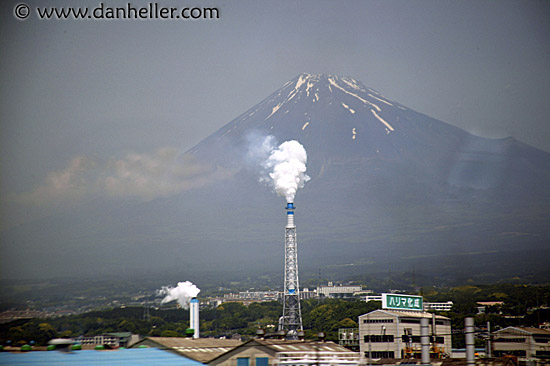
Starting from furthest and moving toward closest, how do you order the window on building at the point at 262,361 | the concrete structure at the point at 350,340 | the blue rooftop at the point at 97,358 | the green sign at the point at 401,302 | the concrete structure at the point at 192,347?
the green sign at the point at 401,302 → the concrete structure at the point at 350,340 → the concrete structure at the point at 192,347 → the window on building at the point at 262,361 → the blue rooftop at the point at 97,358

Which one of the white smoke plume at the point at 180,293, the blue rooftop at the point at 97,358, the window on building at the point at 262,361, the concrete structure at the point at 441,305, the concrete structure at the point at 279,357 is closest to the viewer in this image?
the blue rooftop at the point at 97,358

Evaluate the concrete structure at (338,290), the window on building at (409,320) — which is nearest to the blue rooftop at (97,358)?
the window on building at (409,320)

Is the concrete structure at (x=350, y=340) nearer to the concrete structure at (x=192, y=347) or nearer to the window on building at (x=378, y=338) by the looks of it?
the window on building at (x=378, y=338)

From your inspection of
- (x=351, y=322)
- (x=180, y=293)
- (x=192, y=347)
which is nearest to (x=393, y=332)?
(x=351, y=322)

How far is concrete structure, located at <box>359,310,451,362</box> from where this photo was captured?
40781 mm

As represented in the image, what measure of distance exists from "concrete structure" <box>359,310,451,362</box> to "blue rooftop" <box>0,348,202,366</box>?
26.6 meters

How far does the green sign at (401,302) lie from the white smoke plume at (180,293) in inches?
1444

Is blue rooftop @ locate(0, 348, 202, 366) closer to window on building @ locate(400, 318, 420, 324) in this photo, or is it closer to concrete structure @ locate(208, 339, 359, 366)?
concrete structure @ locate(208, 339, 359, 366)

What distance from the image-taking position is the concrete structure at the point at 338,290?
102938mm

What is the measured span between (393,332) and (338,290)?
210ft

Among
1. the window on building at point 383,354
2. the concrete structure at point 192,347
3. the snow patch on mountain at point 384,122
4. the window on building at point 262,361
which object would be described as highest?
the snow patch on mountain at point 384,122

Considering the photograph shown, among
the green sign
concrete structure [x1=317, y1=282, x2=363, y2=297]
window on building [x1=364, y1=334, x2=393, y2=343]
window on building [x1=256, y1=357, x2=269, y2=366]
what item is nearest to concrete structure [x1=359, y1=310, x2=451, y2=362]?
window on building [x1=364, y1=334, x2=393, y2=343]

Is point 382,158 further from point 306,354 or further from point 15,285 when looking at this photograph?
point 306,354

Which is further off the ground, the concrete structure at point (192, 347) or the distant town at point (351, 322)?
the concrete structure at point (192, 347)
